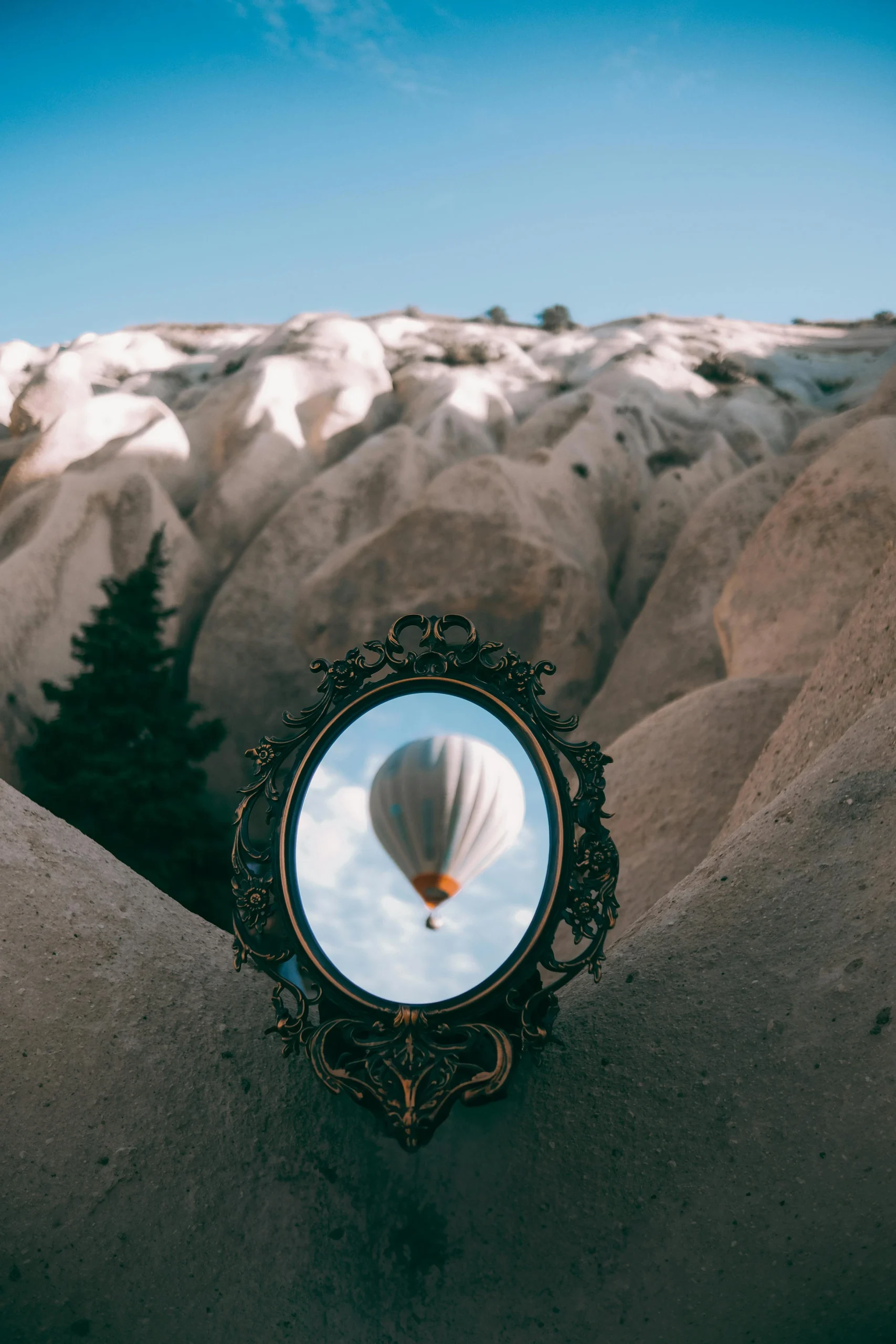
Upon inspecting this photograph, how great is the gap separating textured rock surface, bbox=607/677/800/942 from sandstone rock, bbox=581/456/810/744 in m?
3.74

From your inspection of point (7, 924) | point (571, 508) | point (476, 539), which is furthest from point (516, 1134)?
point (571, 508)

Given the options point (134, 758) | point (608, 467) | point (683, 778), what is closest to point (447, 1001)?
point (683, 778)

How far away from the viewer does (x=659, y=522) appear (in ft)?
46.0

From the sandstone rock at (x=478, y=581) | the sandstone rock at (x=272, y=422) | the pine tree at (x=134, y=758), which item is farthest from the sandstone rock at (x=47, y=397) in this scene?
the sandstone rock at (x=478, y=581)

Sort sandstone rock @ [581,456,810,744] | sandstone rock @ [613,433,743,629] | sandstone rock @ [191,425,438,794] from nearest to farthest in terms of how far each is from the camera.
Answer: sandstone rock @ [581,456,810,744] → sandstone rock @ [191,425,438,794] → sandstone rock @ [613,433,743,629]

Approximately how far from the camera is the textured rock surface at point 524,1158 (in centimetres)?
277

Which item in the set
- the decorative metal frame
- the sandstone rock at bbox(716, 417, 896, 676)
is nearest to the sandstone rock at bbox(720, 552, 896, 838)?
the decorative metal frame

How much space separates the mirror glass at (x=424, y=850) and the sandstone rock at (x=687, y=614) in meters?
7.52

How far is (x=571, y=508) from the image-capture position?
43.7 feet

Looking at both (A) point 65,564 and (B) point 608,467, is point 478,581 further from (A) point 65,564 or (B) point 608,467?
(A) point 65,564

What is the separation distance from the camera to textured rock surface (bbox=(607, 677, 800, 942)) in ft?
18.4

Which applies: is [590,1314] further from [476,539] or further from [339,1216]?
[476,539]

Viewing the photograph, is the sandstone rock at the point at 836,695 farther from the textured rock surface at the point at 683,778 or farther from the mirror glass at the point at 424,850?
the mirror glass at the point at 424,850

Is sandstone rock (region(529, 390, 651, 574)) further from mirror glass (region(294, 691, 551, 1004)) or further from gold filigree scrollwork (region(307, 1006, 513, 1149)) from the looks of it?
gold filigree scrollwork (region(307, 1006, 513, 1149))
